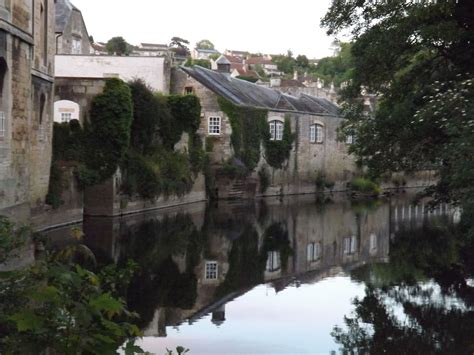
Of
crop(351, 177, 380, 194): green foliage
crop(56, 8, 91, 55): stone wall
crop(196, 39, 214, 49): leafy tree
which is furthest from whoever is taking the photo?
crop(196, 39, 214, 49): leafy tree

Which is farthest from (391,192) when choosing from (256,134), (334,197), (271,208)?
(271,208)

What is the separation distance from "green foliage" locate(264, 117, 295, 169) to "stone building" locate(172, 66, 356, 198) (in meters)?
0.31

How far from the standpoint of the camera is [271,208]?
36.8m

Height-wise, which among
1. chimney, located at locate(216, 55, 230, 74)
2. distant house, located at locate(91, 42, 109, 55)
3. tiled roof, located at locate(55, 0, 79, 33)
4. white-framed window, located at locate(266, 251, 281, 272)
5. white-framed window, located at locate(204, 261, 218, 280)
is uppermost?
distant house, located at locate(91, 42, 109, 55)

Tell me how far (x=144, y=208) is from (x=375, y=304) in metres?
16.4

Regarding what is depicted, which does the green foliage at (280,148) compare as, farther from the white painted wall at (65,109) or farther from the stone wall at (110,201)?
the stone wall at (110,201)

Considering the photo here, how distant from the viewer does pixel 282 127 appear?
47.7 metres

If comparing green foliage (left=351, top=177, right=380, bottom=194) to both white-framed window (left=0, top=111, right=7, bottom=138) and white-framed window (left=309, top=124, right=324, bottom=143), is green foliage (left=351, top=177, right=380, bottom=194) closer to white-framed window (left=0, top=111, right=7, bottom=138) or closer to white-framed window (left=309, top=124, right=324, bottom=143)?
white-framed window (left=309, top=124, right=324, bottom=143)

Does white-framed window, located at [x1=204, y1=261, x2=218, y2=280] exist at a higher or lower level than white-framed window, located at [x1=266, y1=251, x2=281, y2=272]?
higher

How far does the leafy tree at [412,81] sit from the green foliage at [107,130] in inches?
300

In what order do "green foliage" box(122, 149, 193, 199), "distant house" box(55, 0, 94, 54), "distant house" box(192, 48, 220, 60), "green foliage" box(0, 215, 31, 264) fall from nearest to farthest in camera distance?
1. "green foliage" box(0, 215, 31, 264)
2. "green foliage" box(122, 149, 193, 199)
3. "distant house" box(55, 0, 94, 54)
4. "distant house" box(192, 48, 220, 60)

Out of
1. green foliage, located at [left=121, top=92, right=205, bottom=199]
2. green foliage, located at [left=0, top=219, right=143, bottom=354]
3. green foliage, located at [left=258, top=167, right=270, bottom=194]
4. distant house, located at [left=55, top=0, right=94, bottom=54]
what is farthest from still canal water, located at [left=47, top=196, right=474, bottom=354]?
distant house, located at [left=55, top=0, right=94, bottom=54]

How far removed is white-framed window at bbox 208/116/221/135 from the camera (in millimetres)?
42531

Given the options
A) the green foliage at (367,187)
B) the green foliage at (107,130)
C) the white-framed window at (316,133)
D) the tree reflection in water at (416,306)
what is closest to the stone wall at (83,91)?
the green foliage at (107,130)
